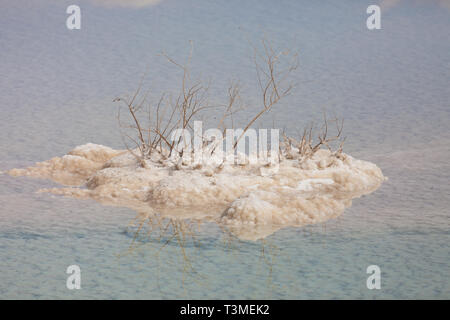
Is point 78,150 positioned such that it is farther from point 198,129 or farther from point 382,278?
point 382,278

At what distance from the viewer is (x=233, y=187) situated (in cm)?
695

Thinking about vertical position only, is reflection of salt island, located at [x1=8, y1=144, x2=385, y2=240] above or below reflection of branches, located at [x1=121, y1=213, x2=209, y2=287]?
above

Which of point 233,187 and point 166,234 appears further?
point 233,187

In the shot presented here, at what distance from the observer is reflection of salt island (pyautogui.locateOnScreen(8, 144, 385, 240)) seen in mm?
6199

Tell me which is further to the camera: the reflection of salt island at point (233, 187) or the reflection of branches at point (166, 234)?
the reflection of salt island at point (233, 187)

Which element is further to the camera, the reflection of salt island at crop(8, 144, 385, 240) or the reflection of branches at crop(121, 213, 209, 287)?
the reflection of salt island at crop(8, 144, 385, 240)

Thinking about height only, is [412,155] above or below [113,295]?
above

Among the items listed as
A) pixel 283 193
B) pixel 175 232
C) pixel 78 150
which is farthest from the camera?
pixel 78 150

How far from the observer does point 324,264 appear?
518cm

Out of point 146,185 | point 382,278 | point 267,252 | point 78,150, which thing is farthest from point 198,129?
point 382,278

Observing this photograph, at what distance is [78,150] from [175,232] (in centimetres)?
308

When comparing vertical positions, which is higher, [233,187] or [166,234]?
[233,187]

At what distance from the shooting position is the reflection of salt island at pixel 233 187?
620 centimetres

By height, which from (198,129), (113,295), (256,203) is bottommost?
(113,295)
